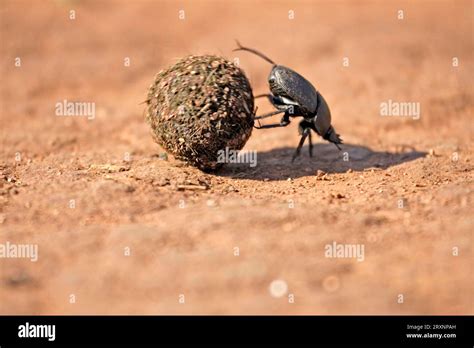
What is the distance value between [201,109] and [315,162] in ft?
5.98

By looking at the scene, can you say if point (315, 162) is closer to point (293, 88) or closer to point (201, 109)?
point (293, 88)

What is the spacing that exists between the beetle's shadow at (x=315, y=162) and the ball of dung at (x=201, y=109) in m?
0.49

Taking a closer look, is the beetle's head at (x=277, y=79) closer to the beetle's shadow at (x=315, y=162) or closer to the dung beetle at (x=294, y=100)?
the dung beetle at (x=294, y=100)

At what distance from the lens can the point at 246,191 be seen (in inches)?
208

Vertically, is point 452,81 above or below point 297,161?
above

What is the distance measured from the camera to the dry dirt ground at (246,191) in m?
3.66

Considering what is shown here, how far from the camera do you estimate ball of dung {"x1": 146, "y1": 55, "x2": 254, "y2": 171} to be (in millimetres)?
5273

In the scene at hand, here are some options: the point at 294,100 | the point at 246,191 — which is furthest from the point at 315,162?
the point at 246,191

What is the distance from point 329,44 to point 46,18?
576 cm

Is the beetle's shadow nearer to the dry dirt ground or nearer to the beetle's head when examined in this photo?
the dry dirt ground

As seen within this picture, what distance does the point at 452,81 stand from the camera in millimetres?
9484
